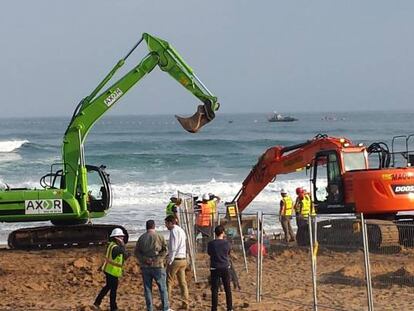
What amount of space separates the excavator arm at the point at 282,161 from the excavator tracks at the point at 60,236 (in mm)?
4008

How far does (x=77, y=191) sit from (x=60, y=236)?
1.36 m

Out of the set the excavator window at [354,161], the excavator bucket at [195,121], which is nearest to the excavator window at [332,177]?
the excavator window at [354,161]

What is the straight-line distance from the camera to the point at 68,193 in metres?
23.0

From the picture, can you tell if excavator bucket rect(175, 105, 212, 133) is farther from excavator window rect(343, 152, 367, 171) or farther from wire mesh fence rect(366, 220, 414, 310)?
wire mesh fence rect(366, 220, 414, 310)

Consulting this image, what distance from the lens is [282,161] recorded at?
23.6 meters

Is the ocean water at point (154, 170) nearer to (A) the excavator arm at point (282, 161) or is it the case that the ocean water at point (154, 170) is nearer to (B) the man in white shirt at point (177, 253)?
(A) the excavator arm at point (282, 161)

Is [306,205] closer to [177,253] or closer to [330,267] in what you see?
[330,267]

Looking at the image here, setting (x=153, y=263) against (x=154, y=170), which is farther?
(x=154, y=170)

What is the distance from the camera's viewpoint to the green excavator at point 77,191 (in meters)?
22.9

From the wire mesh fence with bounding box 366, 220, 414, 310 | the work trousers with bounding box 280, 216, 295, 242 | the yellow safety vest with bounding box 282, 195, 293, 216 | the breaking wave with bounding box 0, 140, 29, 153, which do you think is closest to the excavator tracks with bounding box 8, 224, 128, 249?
the work trousers with bounding box 280, 216, 295, 242

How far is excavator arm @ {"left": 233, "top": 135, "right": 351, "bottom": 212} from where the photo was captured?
74.0 ft

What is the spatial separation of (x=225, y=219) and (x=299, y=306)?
18.5 feet

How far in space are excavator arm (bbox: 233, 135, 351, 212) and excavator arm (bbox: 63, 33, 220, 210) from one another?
305 cm

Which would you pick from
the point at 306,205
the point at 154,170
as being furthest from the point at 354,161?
the point at 154,170
